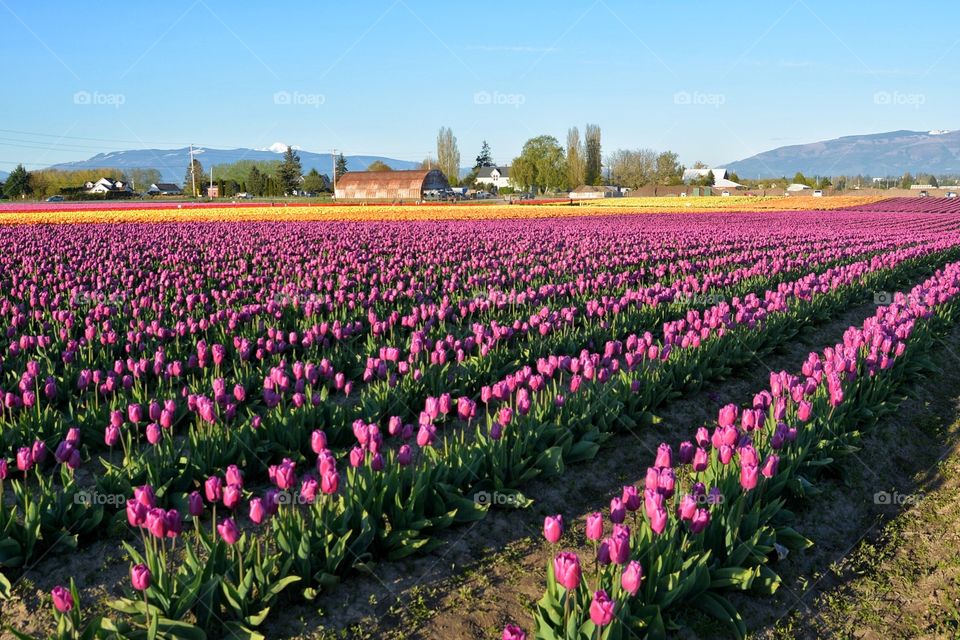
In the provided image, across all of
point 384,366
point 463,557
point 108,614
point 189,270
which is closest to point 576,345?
point 384,366

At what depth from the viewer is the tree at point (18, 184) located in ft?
298

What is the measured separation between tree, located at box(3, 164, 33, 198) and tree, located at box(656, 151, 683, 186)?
110125mm

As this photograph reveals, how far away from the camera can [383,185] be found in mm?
86750

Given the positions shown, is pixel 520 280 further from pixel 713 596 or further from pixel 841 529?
pixel 713 596

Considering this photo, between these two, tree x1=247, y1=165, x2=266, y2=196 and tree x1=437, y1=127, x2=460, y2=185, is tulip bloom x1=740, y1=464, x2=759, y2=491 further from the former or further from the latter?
tree x1=437, y1=127, x2=460, y2=185

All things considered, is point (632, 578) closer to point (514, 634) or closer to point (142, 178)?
point (514, 634)

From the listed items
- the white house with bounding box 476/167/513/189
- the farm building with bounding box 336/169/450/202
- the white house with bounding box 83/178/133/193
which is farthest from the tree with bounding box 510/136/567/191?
the white house with bounding box 83/178/133/193

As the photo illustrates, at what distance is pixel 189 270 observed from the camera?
13.9 metres

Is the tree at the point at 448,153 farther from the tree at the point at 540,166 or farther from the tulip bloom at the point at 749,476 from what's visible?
the tulip bloom at the point at 749,476

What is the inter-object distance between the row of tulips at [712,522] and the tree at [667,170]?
143352 millimetres

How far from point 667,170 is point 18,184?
116 m

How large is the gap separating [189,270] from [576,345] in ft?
29.8

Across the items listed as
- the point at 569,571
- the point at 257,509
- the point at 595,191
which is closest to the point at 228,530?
the point at 257,509

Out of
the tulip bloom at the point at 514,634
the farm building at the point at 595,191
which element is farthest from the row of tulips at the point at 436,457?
the farm building at the point at 595,191
